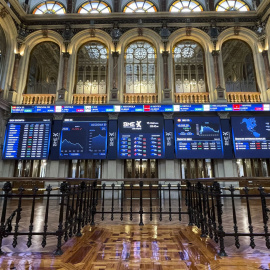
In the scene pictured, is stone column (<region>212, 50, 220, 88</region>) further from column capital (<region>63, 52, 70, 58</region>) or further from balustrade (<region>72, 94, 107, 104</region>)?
column capital (<region>63, 52, 70, 58</region>)

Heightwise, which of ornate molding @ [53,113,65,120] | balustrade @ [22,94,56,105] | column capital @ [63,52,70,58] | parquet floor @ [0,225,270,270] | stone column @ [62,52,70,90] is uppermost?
column capital @ [63,52,70,58]

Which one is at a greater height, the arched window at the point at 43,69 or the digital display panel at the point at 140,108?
the arched window at the point at 43,69

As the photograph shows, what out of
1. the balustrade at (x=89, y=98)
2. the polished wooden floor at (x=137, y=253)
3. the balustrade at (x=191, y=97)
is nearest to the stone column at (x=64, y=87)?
the balustrade at (x=89, y=98)

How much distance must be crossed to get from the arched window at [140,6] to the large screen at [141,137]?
26.1 ft

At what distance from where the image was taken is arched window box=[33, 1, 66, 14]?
532 inches

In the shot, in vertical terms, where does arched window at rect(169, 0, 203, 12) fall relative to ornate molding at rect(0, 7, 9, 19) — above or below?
above

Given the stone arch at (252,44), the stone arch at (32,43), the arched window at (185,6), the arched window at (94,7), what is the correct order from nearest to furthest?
the stone arch at (252,44)
the stone arch at (32,43)
the arched window at (185,6)
the arched window at (94,7)

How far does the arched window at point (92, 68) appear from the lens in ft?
39.9

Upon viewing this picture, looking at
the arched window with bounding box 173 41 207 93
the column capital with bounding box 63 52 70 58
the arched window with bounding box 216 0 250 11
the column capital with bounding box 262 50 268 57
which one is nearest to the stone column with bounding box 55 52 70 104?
the column capital with bounding box 63 52 70 58

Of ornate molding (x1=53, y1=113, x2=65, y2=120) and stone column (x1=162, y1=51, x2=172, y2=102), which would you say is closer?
ornate molding (x1=53, y1=113, x2=65, y2=120)

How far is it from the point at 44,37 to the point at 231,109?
12198 mm

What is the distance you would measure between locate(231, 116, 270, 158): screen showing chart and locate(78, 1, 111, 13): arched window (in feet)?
36.1

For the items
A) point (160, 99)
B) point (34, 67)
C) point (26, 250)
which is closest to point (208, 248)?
point (26, 250)

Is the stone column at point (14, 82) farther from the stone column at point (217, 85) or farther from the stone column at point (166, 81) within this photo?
the stone column at point (217, 85)
